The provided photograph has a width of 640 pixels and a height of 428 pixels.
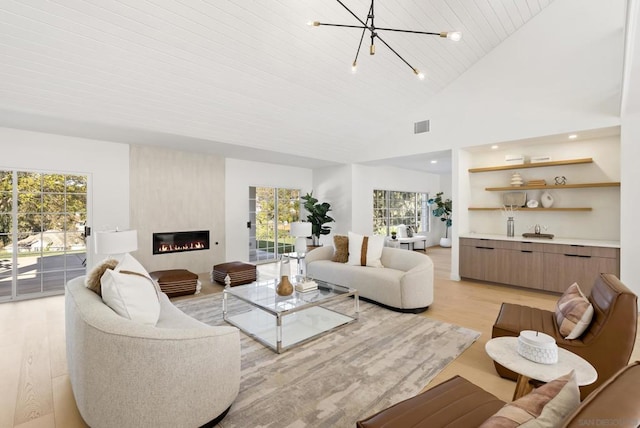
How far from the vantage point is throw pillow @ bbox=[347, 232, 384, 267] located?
4551mm

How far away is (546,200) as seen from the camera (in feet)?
16.8

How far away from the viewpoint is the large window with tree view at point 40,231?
4.48 m

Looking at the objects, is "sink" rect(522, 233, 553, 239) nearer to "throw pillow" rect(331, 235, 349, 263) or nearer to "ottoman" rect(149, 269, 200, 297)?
"throw pillow" rect(331, 235, 349, 263)

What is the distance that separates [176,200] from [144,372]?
16.0 feet

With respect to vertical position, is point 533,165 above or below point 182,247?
above

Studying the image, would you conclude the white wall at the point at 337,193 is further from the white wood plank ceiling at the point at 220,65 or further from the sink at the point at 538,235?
the sink at the point at 538,235

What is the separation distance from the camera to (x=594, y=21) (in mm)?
4344

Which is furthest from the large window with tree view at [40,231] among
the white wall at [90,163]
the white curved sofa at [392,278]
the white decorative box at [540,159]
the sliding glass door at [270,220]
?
the white decorative box at [540,159]

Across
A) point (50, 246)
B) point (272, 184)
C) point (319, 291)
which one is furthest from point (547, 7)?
point (50, 246)

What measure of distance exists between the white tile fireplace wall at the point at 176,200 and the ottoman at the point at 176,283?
1.27 m

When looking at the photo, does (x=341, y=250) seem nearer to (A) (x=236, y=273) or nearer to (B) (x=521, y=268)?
(A) (x=236, y=273)

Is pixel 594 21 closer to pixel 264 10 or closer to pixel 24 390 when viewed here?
pixel 264 10

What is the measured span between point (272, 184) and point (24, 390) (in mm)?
→ 5809

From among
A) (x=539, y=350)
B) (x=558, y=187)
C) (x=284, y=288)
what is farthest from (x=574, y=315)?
(x=558, y=187)
